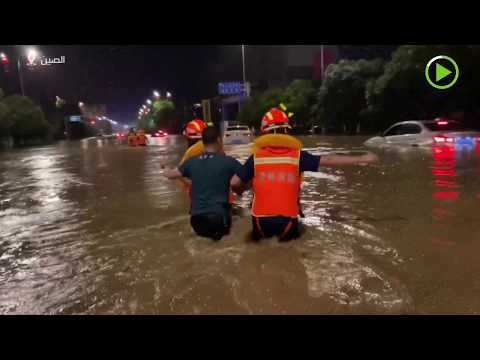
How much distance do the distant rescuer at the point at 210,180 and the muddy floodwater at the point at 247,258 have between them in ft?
1.36

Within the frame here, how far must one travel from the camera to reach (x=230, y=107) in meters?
94.9

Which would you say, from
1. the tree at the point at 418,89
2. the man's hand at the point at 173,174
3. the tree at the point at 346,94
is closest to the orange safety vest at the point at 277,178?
the man's hand at the point at 173,174

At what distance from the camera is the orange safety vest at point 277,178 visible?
4617mm

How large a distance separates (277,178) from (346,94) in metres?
35.6

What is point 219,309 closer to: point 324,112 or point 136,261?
point 136,261

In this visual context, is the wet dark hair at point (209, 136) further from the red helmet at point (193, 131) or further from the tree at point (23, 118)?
the tree at point (23, 118)

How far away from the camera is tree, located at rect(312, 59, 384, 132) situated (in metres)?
36.9

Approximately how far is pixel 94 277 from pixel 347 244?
3.04 meters

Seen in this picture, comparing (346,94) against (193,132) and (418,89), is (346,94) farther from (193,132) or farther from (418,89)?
(193,132)

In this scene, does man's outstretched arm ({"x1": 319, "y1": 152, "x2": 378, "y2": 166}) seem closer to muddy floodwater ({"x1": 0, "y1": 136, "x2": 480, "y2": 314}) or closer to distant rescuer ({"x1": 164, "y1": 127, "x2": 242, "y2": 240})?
distant rescuer ({"x1": 164, "y1": 127, "x2": 242, "y2": 240})

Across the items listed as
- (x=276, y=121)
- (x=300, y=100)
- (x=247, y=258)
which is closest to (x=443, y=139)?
(x=276, y=121)

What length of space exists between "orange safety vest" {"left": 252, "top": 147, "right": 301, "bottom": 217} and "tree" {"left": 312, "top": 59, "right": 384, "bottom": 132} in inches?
1247

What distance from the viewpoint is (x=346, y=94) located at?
125 ft
